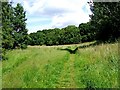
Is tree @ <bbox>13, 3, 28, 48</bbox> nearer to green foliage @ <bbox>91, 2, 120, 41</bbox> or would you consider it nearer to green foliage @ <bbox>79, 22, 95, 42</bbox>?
green foliage @ <bbox>79, 22, 95, 42</bbox>

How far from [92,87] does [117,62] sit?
3.53m

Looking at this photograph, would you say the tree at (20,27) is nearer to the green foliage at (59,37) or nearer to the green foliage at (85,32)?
the green foliage at (85,32)

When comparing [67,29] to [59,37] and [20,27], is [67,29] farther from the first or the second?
[20,27]

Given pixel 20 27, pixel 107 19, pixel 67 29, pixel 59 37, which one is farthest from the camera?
pixel 67 29

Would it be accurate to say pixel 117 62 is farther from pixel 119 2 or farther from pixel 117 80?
pixel 119 2

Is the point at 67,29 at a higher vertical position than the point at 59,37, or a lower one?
higher

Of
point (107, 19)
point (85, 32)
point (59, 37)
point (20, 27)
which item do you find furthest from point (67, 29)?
point (107, 19)

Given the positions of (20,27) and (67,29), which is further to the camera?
(67,29)

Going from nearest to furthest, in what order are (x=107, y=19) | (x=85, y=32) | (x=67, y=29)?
1. (x=107, y=19)
2. (x=85, y=32)
3. (x=67, y=29)

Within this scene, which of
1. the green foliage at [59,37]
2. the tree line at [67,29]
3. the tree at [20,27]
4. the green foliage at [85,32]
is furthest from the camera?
the green foliage at [59,37]

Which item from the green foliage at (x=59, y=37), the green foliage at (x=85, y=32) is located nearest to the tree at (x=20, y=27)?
the green foliage at (x=85, y=32)

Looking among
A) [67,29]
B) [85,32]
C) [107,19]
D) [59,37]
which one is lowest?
[59,37]

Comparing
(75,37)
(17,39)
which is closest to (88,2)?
(17,39)

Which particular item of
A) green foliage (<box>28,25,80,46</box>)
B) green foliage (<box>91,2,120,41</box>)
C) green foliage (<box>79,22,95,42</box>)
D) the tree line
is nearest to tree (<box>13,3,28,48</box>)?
the tree line
